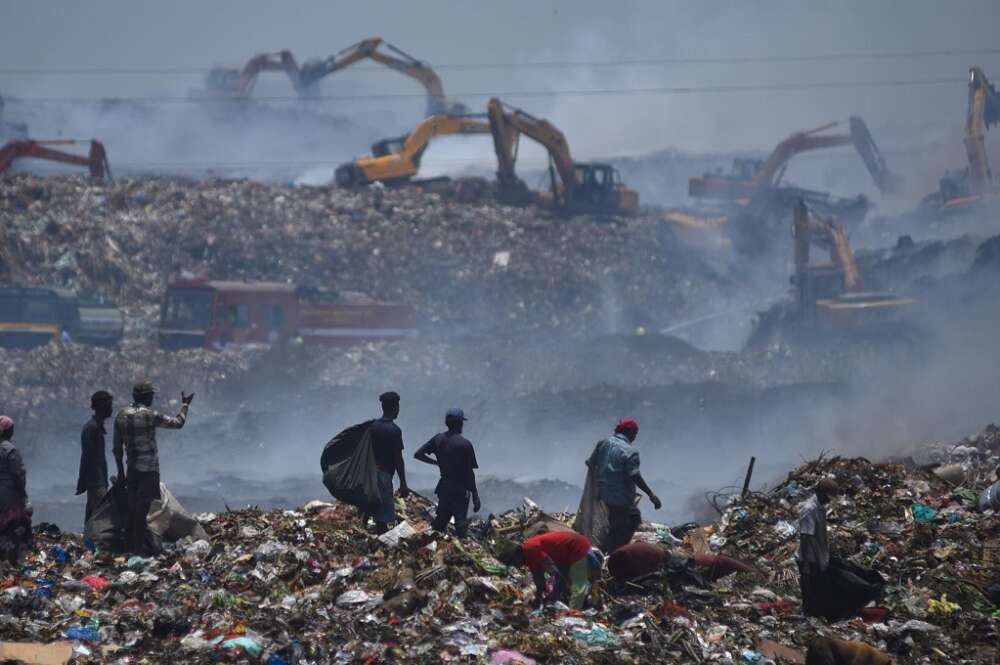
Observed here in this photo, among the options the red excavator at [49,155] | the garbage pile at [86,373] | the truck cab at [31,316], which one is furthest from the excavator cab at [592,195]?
the truck cab at [31,316]

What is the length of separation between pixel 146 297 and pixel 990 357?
1996cm

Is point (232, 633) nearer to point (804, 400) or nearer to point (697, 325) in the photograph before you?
point (804, 400)

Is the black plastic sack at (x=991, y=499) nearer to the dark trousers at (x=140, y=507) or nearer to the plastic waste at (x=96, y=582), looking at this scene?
the dark trousers at (x=140, y=507)

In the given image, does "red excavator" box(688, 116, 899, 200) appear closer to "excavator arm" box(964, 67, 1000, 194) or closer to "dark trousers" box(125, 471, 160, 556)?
"excavator arm" box(964, 67, 1000, 194)

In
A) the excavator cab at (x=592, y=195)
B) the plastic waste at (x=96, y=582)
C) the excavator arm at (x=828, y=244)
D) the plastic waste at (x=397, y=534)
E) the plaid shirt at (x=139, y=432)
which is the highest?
the excavator cab at (x=592, y=195)

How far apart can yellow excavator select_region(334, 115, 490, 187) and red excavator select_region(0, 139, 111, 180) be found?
23.3ft

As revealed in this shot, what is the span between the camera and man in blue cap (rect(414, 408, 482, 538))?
9070 millimetres

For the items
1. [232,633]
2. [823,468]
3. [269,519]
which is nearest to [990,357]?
[823,468]

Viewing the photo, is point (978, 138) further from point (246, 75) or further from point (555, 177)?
point (246, 75)

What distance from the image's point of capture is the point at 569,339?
31.5 meters

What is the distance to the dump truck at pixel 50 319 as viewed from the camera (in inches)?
1050

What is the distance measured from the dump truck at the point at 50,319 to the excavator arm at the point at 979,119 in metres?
25.7

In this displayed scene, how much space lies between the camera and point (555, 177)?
37.2m

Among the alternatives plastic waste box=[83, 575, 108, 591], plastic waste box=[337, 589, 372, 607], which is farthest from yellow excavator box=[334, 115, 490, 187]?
plastic waste box=[337, 589, 372, 607]
